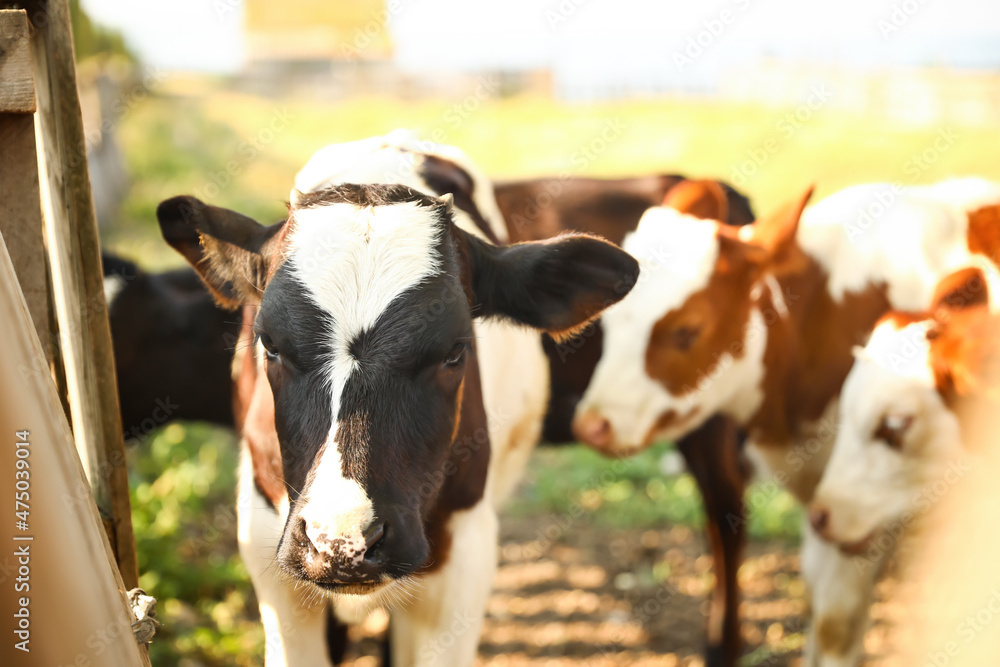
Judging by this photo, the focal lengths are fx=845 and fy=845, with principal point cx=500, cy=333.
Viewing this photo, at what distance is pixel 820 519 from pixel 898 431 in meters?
0.42

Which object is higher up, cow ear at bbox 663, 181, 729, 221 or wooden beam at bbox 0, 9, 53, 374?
wooden beam at bbox 0, 9, 53, 374

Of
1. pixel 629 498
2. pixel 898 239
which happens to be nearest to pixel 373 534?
pixel 898 239

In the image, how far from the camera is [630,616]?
4.23 m

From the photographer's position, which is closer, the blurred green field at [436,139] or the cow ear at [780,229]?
the cow ear at [780,229]

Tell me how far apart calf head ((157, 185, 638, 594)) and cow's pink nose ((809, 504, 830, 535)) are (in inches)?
54.1

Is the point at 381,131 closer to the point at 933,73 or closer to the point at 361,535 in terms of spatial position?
the point at 933,73

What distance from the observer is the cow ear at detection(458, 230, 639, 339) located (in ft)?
7.34

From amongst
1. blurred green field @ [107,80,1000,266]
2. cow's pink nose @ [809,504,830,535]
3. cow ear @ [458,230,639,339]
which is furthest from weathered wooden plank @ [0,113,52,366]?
blurred green field @ [107,80,1000,266]

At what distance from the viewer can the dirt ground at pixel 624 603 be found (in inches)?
156

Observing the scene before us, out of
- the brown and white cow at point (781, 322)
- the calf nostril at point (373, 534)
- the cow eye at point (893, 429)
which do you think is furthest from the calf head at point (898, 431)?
the calf nostril at point (373, 534)

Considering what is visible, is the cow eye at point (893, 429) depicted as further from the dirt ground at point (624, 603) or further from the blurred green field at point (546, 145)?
the blurred green field at point (546, 145)

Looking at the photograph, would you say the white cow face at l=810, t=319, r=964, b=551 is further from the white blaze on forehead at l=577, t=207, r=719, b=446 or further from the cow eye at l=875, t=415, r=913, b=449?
the white blaze on forehead at l=577, t=207, r=719, b=446

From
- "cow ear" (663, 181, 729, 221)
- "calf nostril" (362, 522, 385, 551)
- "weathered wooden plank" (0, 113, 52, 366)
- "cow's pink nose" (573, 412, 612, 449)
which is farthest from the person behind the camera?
"cow ear" (663, 181, 729, 221)

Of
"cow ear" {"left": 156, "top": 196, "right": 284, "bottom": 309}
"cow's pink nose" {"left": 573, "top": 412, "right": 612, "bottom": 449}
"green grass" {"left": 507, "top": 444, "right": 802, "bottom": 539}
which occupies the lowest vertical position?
"green grass" {"left": 507, "top": 444, "right": 802, "bottom": 539}
